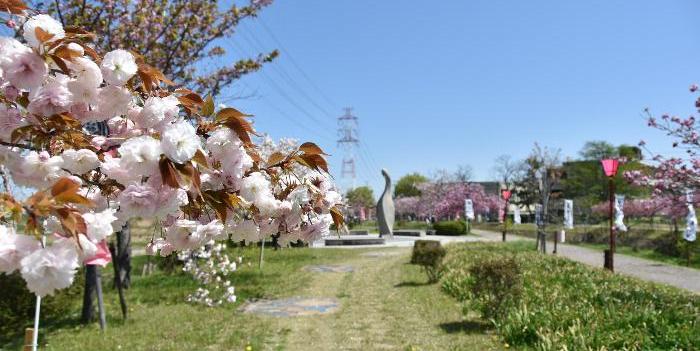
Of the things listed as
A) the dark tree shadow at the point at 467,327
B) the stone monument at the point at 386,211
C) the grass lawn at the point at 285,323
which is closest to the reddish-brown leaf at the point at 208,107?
the grass lawn at the point at 285,323

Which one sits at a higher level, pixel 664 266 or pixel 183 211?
pixel 183 211

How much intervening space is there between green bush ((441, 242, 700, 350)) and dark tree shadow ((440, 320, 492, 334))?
0.80 feet

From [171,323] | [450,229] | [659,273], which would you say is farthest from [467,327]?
[450,229]

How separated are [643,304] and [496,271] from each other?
2244 millimetres

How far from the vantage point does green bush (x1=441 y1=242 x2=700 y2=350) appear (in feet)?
18.6

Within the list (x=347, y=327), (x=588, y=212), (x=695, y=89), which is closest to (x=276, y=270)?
(x=347, y=327)

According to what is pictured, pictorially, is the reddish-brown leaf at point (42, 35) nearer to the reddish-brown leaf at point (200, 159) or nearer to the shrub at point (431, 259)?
the reddish-brown leaf at point (200, 159)

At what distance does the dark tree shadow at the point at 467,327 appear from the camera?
760cm

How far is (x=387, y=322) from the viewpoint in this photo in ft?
27.5

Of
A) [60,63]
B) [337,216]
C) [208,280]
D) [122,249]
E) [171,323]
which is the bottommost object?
[171,323]

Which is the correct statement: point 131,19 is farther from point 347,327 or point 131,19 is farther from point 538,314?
point 538,314

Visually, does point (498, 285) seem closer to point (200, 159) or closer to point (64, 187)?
point (200, 159)

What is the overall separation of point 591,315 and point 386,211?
2592cm

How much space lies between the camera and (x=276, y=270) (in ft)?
51.5
